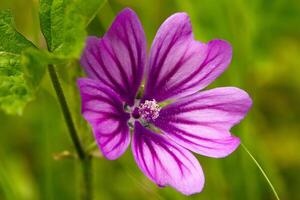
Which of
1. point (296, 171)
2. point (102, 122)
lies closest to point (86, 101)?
point (102, 122)

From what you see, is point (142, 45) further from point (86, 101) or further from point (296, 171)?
point (296, 171)

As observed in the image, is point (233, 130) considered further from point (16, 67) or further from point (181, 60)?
point (16, 67)

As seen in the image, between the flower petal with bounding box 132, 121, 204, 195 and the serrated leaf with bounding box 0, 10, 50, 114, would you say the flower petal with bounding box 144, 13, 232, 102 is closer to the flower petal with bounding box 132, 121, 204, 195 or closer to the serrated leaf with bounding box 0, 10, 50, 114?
the flower petal with bounding box 132, 121, 204, 195

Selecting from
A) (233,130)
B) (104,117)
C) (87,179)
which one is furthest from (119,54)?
(233,130)

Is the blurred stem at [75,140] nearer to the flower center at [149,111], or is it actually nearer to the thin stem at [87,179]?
the thin stem at [87,179]

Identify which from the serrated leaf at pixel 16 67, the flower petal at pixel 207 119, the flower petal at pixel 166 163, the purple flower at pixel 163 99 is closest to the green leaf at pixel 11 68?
the serrated leaf at pixel 16 67

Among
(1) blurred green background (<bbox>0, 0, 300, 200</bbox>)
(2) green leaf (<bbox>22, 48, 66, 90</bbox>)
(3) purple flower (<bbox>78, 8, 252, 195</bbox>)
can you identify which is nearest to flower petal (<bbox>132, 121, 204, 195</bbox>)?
(3) purple flower (<bbox>78, 8, 252, 195</bbox>)
